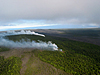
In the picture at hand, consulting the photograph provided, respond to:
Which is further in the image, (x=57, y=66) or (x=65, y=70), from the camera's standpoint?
(x=57, y=66)

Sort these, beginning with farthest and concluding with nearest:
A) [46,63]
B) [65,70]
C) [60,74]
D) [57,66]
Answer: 1. [46,63]
2. [57,66]
3. [65,70]
4. [60,74]

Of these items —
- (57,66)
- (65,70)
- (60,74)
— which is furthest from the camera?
(57,66)

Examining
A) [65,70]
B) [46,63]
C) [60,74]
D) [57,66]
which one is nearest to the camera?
[60,74]

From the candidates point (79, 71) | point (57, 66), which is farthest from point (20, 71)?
point (79, 71)

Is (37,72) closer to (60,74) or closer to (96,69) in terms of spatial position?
(60,74)

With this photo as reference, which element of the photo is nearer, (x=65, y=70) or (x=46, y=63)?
(x=65, y=70)

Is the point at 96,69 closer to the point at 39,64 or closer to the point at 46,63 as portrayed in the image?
the point at 46,63

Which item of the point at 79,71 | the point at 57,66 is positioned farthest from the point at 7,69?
the point at 79,71

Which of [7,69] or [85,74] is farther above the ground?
[7,69]
